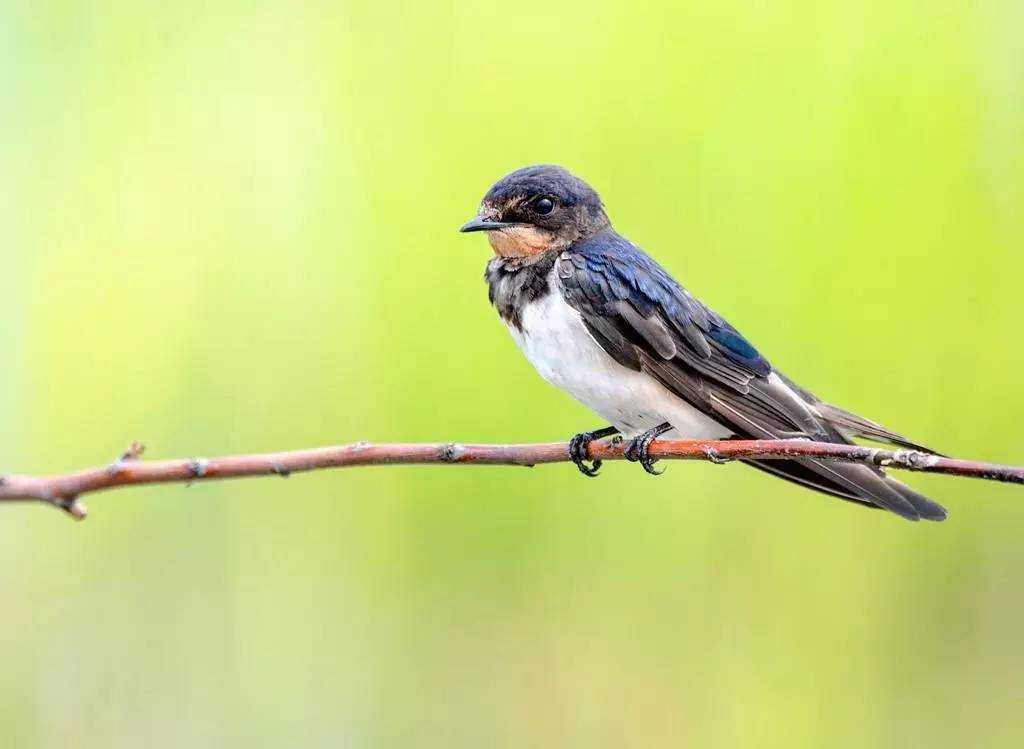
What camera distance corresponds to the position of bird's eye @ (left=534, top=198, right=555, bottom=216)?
199cm

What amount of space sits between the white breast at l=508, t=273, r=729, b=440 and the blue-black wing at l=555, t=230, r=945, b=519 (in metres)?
0.02

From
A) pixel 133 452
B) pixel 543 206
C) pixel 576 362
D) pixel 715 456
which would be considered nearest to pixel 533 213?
pixel 543 206

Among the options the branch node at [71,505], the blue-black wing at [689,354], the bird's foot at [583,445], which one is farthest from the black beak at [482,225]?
the branch node at [71,505]

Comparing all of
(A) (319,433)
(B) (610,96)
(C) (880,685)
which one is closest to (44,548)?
(A) (319,433)

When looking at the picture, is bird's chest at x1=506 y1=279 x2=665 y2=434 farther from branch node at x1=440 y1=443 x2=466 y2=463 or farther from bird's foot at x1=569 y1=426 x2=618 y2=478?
branch node at x1=440 y1=443 x2=466 y2=463

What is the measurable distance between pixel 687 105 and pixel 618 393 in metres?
1.18

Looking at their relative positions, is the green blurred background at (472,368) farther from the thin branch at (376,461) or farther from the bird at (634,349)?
the thin branch at (376,461)

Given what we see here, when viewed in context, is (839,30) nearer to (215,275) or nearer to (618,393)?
(618,393)

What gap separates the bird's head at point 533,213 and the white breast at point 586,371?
0.11m

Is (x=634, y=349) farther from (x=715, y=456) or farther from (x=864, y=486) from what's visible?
(x=715, y=456)

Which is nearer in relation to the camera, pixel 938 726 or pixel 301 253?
pixel 938 726

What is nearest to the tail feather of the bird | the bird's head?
the bird

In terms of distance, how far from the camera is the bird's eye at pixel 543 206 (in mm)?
1993

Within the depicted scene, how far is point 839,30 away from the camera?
2.81 metres
